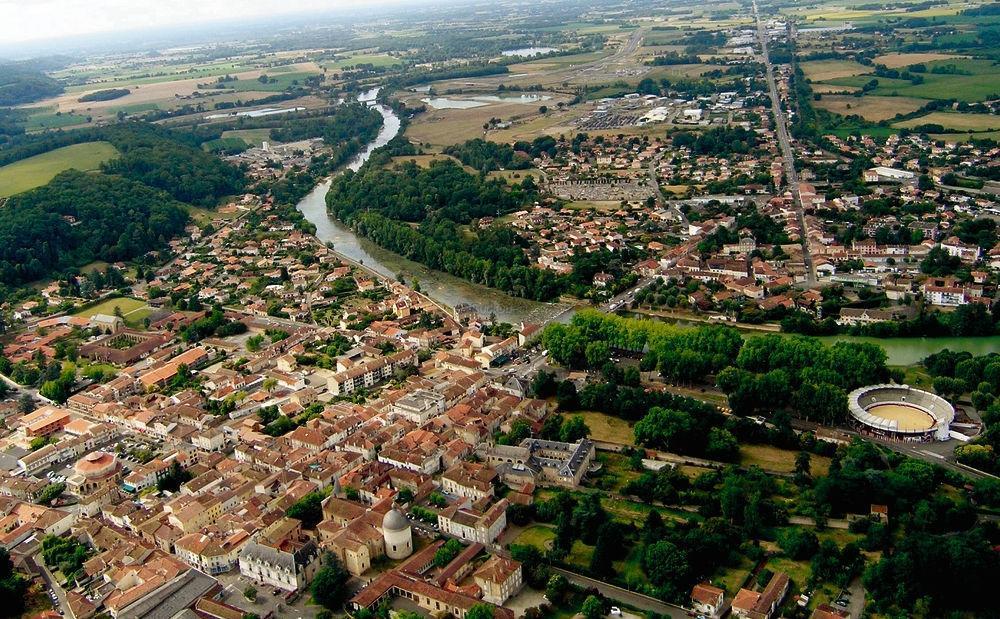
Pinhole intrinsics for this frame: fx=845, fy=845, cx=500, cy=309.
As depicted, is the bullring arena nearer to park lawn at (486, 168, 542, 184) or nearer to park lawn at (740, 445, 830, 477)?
park lawn at (740, 445, 830, 477)

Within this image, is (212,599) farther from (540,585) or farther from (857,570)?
(857,570)

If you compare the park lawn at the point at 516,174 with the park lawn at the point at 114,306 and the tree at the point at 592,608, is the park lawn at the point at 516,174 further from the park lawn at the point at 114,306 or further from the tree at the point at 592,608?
the tree at the point at 592,608

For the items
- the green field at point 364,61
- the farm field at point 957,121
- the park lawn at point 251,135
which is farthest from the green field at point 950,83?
the green field at point 364,61

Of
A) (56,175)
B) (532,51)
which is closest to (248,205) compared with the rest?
(56,175)

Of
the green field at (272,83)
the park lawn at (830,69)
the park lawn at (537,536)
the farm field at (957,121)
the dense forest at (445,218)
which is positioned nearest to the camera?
the park lawn at (537,536)

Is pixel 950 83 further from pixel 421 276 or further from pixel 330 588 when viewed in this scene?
pixel 330 588

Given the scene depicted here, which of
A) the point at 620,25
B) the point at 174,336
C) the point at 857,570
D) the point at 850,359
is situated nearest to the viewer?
the point at 857,570

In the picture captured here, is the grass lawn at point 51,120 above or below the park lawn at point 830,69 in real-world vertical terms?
below
